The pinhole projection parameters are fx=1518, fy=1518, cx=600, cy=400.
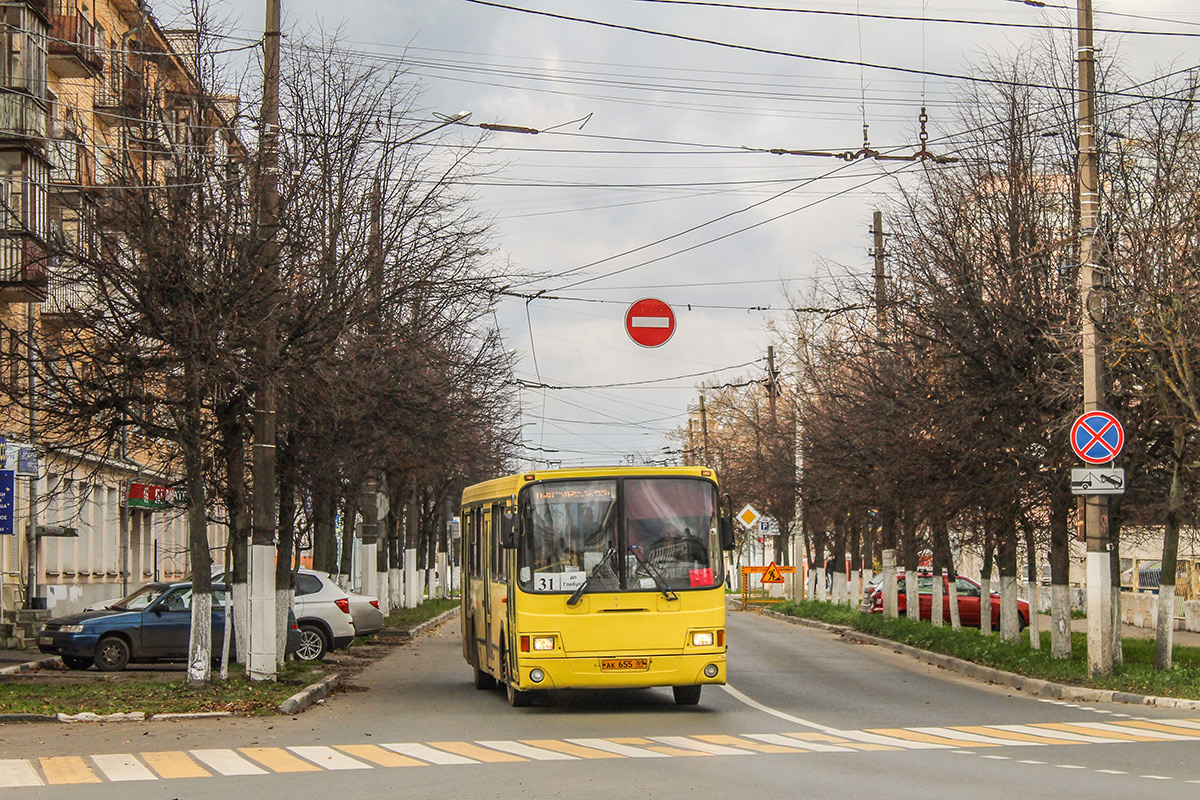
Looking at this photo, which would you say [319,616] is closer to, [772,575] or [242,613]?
[242,613]

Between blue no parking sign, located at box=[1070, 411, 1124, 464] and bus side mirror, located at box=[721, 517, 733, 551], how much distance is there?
571cm

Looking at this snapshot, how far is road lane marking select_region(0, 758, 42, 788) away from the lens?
12047mm

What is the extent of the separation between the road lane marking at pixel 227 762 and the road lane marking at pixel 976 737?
6.62 meters

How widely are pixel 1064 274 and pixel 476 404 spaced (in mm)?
10633

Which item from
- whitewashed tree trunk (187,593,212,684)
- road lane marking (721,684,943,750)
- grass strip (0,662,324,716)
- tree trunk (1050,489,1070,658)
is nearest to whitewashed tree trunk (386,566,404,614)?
grass strip (0,662,324,716)

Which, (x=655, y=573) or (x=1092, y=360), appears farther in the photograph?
(x=1092, y=360)

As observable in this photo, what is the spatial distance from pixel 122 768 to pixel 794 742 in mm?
6044

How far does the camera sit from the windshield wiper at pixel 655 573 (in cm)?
1720

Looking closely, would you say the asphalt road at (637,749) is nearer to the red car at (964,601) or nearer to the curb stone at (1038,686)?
the curb stone at (1038,686)

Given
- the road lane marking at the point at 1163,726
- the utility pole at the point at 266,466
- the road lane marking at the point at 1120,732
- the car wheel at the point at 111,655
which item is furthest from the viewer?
the car wheel at the point at 111,655

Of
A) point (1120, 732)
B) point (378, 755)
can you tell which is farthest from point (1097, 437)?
point (378, 755)

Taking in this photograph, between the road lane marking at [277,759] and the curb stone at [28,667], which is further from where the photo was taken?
the curb stone at [28,667]

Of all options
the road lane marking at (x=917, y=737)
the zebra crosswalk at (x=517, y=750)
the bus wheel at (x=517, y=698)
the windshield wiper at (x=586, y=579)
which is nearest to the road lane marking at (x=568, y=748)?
the zebra crosswalk at (x=517, y=750)

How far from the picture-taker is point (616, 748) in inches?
548
